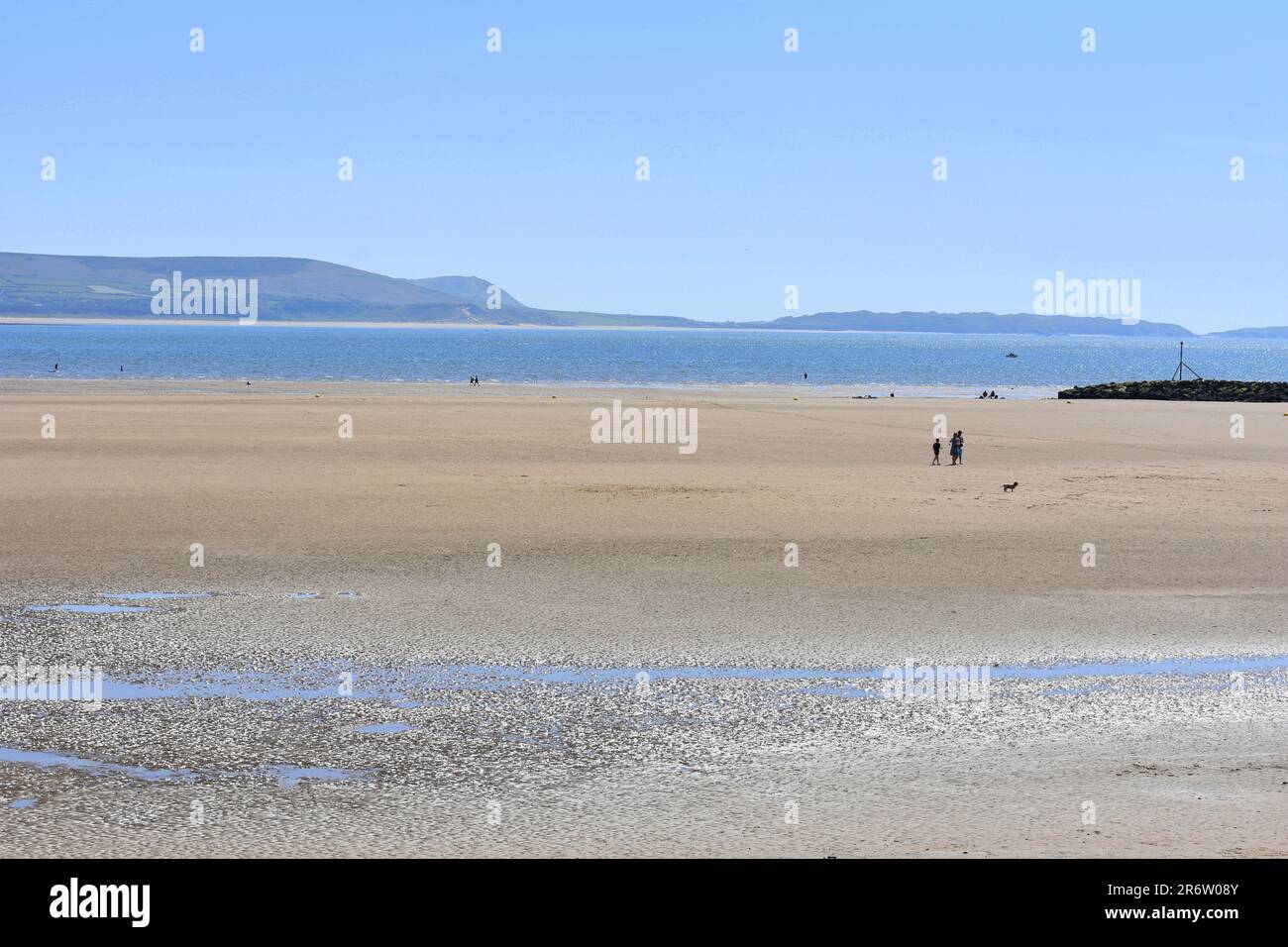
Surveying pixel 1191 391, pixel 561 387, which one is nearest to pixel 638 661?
pixel 1191 391

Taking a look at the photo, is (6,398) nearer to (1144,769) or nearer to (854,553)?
(854,553)

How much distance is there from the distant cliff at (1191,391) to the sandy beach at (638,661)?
5326cm

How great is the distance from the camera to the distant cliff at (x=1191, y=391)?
78.8m

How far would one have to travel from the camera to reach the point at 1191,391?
269 feet

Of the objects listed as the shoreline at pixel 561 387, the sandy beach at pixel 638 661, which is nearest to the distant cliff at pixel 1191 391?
the shoreline at pixel 561 387

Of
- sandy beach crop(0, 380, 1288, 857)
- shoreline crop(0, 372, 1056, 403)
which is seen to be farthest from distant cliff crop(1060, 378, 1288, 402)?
sandy beach crop(0, 380, 1288, 857)

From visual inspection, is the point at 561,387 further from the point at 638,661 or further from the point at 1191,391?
the point at 638,661

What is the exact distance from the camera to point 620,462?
3391 cm

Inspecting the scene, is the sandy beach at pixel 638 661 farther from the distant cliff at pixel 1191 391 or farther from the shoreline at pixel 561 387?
the distant cliff at pixel 1191 391

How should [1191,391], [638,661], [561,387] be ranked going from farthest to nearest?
[561,387] < [1191,391] < [638,661]

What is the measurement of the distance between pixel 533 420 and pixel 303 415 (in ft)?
28.6

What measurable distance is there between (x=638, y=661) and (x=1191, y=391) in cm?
7618

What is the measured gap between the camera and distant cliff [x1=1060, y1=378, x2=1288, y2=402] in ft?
259

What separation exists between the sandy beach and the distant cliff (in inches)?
2097
